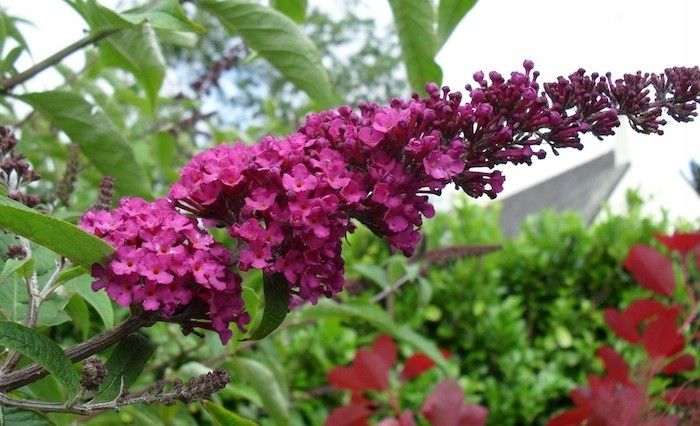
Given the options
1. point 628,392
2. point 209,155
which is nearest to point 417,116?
point 209,155

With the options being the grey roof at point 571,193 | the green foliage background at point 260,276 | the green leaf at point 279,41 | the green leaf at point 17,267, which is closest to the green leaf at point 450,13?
the green foliage background at point 260,276

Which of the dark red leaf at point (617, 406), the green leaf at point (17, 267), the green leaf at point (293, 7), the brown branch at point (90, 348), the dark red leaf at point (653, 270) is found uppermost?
the green leaf at point (293, 7)

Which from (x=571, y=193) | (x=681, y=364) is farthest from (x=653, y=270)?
(x=571, y=193)

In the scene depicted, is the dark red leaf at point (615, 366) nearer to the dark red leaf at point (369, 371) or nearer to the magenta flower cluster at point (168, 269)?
the dark red leaf at point (369, 371)

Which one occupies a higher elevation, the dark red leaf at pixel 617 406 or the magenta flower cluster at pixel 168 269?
the magenta flower cluster at pixel 168 269

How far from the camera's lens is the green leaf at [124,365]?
744mm

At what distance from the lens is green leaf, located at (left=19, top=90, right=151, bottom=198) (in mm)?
1203

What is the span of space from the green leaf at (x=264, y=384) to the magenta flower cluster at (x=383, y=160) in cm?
80

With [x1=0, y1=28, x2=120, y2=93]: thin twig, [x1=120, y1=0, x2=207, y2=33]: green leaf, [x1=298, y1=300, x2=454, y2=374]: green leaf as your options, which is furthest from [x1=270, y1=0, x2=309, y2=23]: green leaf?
[x1=298, y1=300, x2=454, y2=374]: green leaf

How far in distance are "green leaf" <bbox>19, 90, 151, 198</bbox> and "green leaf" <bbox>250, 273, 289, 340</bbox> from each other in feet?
1.92

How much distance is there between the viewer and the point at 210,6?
1259 mm

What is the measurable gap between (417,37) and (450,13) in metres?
0.09

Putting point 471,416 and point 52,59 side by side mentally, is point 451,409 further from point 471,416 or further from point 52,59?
point 52,59

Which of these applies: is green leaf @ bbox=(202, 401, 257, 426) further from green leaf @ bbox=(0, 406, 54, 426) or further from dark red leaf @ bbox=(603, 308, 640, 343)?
dark red leaf @ bbox=(603, 308, 640, 343)
